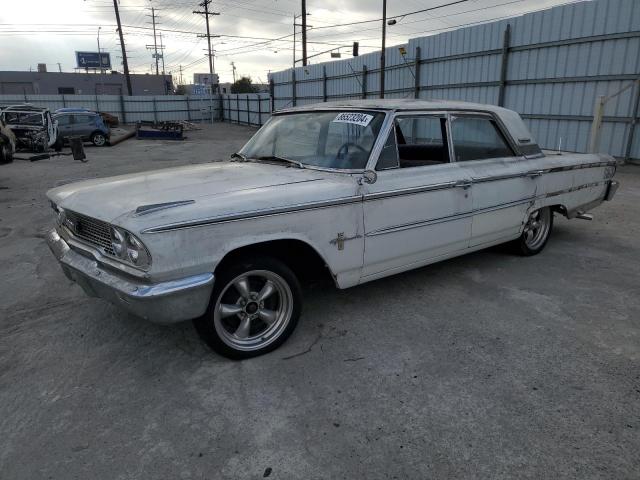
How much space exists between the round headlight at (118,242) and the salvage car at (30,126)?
17854mm

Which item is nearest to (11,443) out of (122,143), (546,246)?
(546,246)

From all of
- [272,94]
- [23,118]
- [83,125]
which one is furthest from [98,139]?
[272,94]

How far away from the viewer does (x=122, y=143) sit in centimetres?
2361

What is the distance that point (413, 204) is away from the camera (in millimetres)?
3816

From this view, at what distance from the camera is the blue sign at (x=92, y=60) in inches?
2960

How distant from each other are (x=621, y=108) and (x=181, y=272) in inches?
478

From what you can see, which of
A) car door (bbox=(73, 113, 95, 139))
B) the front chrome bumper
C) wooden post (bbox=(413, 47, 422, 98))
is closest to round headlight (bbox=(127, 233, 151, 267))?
the front chrome bumper

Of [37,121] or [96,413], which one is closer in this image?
[96,413]

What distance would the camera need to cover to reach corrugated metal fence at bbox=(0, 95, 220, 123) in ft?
121

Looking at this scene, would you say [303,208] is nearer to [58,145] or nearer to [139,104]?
[58,145]

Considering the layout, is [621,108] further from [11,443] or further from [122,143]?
[122,143]

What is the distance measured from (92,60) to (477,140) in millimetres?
84624

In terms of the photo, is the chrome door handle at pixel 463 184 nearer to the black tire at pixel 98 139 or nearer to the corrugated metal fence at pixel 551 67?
the corrugated metal fence at pixel 551 67

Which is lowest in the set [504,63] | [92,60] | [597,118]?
[597,118]
